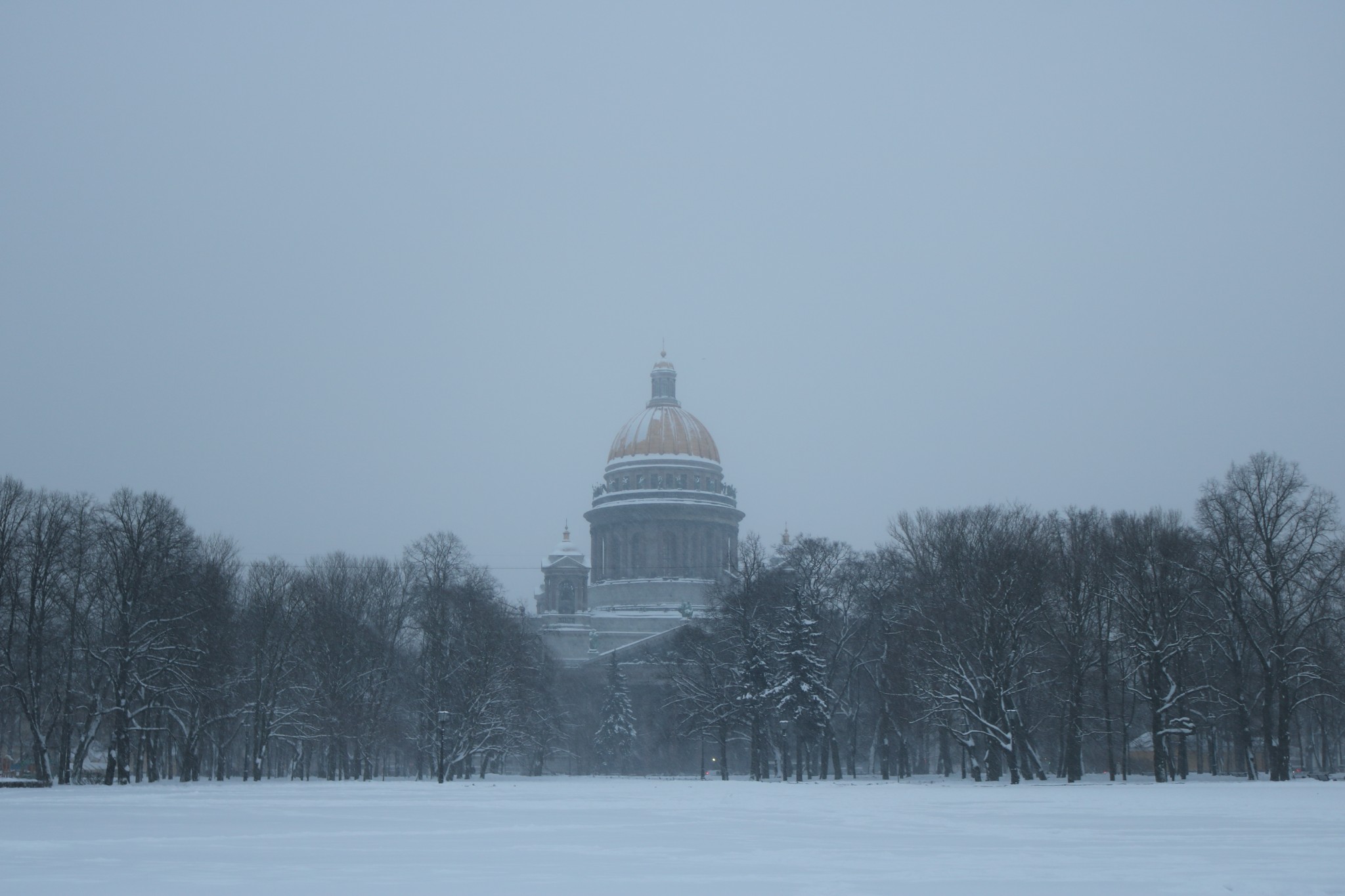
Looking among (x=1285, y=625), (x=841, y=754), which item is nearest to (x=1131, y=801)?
(x=1285, y=625)

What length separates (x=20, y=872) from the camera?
1800 cm

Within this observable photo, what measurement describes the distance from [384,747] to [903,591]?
28273 mm

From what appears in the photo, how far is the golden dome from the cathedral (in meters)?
0.09

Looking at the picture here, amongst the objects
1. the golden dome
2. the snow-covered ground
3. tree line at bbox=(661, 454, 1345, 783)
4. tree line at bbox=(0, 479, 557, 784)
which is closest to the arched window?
the golden dome

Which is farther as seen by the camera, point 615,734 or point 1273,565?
point 615,734

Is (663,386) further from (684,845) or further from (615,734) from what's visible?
(684,845)

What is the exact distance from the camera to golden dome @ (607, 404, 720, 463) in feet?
432

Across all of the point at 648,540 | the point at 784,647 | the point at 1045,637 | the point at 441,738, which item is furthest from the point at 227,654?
the point at 648,540

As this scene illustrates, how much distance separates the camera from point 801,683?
6131cm

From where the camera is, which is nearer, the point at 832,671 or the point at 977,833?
the point at 977,833

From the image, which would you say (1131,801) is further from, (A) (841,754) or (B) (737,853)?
(A) (841,754)

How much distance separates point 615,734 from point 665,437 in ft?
140

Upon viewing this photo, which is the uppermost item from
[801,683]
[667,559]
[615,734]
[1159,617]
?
[667,559]

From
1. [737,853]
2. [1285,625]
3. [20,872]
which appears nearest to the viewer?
[20,872]
